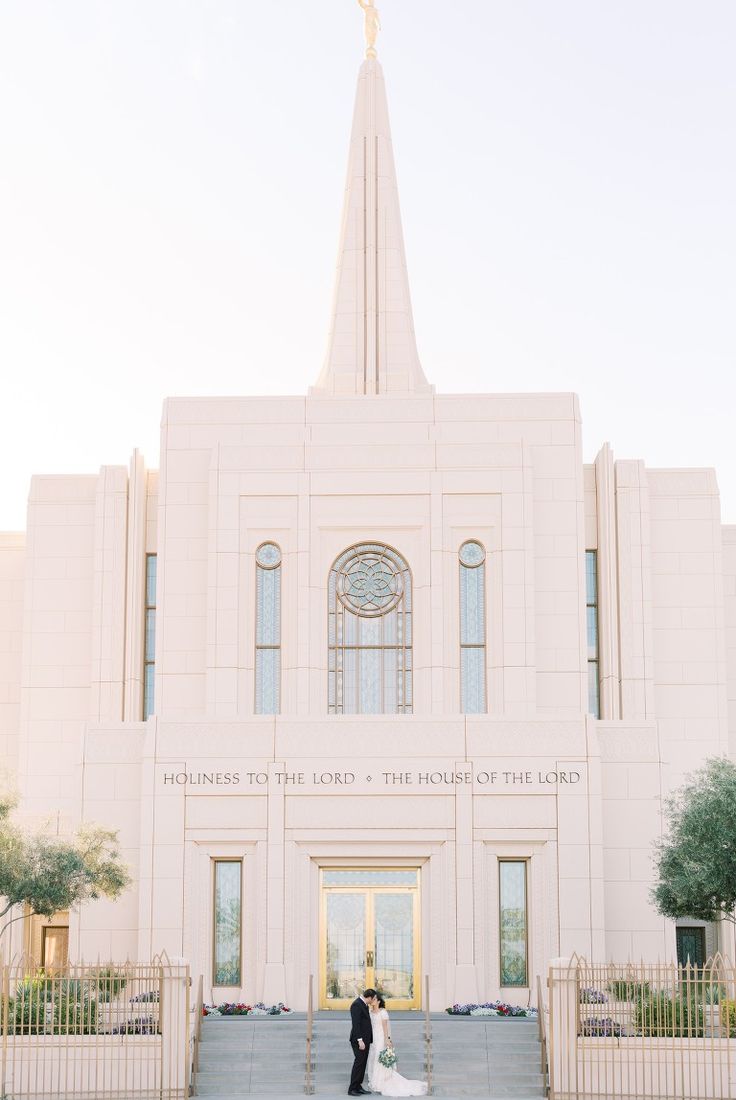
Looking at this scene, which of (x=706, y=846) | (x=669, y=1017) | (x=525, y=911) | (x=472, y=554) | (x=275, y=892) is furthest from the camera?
(x=472, y=554)

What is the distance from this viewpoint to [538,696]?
3356 cm

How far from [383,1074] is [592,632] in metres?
14.6

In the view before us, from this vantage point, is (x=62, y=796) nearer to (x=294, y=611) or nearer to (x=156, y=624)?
(x=156, y=624)

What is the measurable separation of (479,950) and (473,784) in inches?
125

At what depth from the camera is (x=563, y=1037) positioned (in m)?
24.3

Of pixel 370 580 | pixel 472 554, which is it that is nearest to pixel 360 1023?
pixel 370 580

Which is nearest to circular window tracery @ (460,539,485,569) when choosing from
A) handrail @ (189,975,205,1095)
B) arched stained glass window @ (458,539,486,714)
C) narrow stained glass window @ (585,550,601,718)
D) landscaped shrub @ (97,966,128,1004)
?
arched stained glass window @ (458,539,486,714)

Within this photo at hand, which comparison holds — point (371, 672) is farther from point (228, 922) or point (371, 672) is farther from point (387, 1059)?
point (387, 1059)

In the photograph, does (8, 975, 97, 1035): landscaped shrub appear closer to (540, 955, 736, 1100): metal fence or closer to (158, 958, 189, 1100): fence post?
(158, 958, 189, 1100): fence post

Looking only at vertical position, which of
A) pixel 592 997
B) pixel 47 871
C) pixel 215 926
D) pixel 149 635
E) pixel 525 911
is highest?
pixel 149 635

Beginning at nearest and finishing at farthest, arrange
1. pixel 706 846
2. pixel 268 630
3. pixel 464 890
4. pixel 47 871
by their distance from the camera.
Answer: pixel 47 871 < pixel 706 846 < pixel 464 890 < pixel 268 630

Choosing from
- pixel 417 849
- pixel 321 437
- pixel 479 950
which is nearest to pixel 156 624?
pixel 321 437

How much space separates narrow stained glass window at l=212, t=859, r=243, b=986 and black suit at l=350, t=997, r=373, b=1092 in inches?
247

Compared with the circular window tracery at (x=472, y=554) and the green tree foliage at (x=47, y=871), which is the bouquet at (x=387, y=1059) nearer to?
the green tree foliage at (x=47, y=871)
